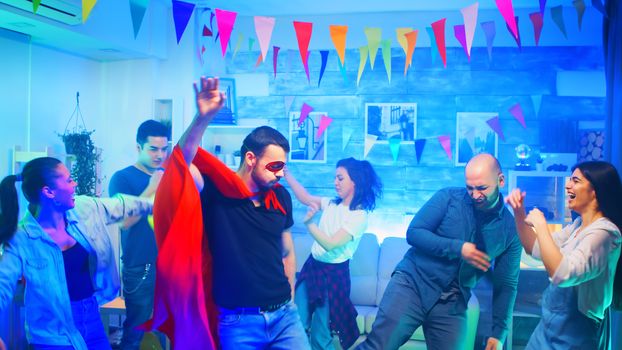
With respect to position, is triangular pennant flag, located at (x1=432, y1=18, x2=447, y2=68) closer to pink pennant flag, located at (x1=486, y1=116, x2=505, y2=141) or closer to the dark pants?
pink pennant flag, located at (x1=486, y1=116, x2=505, y2=141)

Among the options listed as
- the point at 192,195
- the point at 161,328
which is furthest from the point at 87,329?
the point at 192,195

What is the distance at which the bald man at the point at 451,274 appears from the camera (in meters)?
3.12

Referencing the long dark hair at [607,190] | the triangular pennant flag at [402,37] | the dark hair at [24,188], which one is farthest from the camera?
the triangular pennant flag at [402,37]

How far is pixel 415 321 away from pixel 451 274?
319 millimetres

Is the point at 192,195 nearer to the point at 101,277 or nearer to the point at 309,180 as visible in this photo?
the point at 101,277

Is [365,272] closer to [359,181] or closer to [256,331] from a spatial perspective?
[359,181]

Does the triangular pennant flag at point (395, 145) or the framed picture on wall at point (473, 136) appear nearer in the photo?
the framed picture on wall at point (473, 136)

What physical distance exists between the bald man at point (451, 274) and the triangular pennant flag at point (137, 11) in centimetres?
256

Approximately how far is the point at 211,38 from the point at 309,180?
173 cm

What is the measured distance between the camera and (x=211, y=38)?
19.5ft

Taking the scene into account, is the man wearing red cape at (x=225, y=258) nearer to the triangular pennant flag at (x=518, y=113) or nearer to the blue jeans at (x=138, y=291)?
the blue jeans at (x=138, y=291)

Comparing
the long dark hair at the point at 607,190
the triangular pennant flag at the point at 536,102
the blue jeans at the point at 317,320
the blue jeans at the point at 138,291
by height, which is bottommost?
the blue jeans at the point at 317,320

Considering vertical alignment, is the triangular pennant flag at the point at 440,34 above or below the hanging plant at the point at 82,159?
above

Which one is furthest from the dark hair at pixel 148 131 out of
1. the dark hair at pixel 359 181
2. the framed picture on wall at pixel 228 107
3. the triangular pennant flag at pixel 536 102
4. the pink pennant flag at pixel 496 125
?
the triangular pennant flag at pixel 536 102
